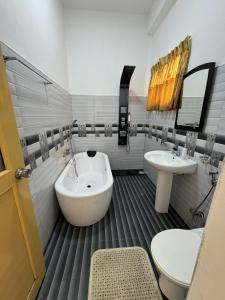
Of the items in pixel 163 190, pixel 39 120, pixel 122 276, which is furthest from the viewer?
pixel 163 190

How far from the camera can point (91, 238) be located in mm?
1537

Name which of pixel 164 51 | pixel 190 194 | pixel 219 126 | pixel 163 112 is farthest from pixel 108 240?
pixel 164 51

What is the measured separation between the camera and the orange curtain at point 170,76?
168 centimetres

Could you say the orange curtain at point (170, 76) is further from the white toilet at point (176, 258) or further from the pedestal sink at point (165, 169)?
the white toilet at point (176, 258)

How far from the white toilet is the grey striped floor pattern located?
0.43 meters

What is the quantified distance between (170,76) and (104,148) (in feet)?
5.83

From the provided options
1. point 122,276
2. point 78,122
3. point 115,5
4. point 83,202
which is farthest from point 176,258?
point 115,5

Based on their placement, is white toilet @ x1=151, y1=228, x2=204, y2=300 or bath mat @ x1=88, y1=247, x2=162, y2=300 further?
bath mat @ x1=88, y1=247, x2=162, y2=300

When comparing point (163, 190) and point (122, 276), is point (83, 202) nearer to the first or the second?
point (122, 276)

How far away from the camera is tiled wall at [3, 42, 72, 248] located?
1.01 metres

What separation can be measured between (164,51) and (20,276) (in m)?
2.98

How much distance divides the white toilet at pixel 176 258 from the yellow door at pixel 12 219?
33.2 inches

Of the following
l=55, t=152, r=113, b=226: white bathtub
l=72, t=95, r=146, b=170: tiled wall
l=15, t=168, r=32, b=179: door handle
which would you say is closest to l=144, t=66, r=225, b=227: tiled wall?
l=72, t=95, r=146, b=170: tiled wall

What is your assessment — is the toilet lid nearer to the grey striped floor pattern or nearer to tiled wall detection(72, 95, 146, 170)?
the grey striped floor pattern
